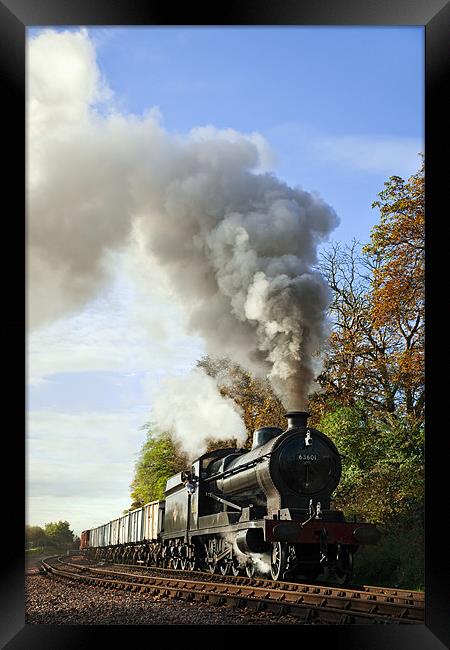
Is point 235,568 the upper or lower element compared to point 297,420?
lower

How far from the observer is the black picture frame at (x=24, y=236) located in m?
7.06

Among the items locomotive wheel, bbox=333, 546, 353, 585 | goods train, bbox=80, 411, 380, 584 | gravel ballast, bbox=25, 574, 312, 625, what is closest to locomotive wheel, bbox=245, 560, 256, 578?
goods train, bbox=80, 411, 380, 584

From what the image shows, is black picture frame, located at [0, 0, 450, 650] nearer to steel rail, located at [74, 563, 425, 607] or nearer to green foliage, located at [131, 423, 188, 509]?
steel rail, located at [74, 563, 425, 607]

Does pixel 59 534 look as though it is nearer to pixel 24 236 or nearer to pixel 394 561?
pixel 394 561

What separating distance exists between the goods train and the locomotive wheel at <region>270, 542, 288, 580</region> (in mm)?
12

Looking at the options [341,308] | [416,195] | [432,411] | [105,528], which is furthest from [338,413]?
[105,528]

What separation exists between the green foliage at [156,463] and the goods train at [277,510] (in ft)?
38.6

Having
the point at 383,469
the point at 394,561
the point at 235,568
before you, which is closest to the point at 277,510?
the point at 235,568

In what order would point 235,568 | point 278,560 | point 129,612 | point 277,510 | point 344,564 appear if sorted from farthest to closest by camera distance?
point 235,568 < point 277,510 < point 278,560 < point 344,564 < point 129,612

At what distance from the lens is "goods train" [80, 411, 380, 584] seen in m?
10.0

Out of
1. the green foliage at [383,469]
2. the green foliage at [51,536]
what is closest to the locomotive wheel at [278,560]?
the green foliage at [383,469]

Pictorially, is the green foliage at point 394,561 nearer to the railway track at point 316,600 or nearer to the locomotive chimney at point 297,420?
the railway track at point 316,600

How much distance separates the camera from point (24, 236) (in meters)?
7.48

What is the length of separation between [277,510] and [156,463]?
1629 cm
